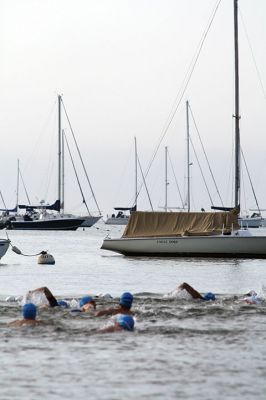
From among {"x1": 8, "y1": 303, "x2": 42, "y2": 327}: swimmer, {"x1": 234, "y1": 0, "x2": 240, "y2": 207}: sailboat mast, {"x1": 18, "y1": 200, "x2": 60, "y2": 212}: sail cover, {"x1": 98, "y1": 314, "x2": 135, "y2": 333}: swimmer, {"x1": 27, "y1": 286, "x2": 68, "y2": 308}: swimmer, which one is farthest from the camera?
{"x1": 18, "y1": 200, "x2": 60, "y2": 212}: sail cover

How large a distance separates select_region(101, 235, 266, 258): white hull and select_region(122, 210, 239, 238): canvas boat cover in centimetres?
52

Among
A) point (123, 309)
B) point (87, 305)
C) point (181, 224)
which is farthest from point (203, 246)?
point (123, 309)

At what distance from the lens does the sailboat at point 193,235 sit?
58.1 meters

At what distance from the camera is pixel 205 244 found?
2283 inches

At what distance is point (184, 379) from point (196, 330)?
692cm

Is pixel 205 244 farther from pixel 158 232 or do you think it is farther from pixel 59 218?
pixel 59 218

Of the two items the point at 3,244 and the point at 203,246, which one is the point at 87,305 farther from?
the point at 203,246

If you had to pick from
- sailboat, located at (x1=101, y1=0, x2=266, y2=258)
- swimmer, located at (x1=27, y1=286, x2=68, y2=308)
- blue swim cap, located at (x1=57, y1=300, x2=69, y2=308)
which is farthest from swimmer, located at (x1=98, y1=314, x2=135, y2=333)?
sailboat, located at (x1=101, y1=0, x2=266, y2=258)

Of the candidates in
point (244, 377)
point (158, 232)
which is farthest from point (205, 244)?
point (244, 377)

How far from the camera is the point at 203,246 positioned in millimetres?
58188

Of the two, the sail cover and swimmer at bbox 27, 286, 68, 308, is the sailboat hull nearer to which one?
the sail cover

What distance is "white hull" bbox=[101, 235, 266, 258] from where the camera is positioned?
190 ft

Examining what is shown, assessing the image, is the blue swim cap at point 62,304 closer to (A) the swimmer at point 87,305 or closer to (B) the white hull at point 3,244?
(A) the swimmer at point 87,305

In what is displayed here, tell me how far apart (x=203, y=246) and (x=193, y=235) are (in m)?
1.22
